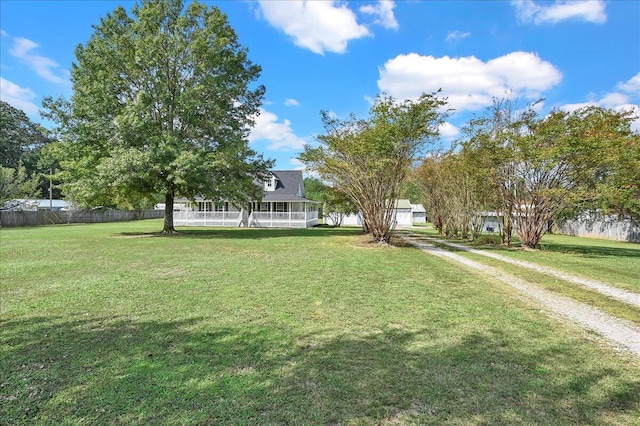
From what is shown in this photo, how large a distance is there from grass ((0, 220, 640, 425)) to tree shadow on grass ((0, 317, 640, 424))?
1 centimetres

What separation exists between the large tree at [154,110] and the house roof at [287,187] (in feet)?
37.3

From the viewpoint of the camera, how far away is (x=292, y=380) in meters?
2.93

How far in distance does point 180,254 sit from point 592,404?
34.9ft

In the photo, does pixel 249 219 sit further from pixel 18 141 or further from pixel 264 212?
pixel 18 141

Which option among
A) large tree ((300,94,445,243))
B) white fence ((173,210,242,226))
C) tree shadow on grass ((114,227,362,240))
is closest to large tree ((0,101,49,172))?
white fence ((173,210,242,226))

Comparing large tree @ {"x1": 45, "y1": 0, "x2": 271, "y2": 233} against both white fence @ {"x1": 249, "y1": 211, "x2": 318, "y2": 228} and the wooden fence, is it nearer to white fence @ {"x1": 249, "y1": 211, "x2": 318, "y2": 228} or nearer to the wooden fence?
the wooden fence

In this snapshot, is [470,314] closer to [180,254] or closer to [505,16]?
[180,254]

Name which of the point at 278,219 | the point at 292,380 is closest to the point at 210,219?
the point at 278,219

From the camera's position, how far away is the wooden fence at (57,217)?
1188 inches

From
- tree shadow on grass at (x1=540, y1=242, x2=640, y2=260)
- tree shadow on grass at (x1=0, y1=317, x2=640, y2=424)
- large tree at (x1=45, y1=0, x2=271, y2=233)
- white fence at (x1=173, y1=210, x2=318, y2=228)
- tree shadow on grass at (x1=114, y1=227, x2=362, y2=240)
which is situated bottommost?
tree shadow on grass at (x1=0, y1=317, x2=640, y2=424)

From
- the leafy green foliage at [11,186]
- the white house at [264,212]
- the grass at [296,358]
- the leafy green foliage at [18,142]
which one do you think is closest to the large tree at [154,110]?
the grass at [296,358]

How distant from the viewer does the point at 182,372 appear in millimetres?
3064

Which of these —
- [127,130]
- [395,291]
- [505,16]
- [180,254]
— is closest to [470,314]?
[395,291]

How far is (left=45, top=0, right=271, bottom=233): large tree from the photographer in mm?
16516
